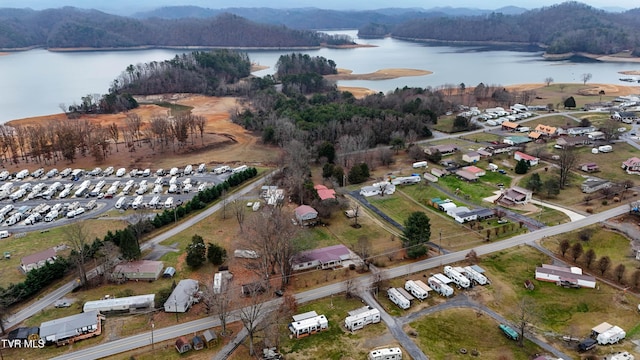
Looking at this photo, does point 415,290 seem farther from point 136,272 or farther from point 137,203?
point 137,203

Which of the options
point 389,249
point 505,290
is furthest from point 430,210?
point 505,290

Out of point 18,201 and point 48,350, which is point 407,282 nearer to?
point 48,350

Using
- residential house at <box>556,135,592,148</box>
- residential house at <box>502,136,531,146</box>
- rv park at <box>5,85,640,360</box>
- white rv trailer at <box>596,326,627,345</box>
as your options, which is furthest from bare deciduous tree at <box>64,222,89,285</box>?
residential house at <box>556,135,592,148</box>

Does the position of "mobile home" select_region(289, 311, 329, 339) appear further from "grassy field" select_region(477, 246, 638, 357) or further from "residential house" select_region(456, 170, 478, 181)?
"residential house" select_region(456, 170, 478, 181)

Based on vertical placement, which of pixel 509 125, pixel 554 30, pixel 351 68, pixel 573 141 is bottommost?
pixel 573 141

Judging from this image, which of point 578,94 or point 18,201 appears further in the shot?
point 578,94

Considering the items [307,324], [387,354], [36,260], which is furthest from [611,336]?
[36,260]

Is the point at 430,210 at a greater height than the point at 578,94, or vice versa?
the point at 578,94
